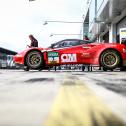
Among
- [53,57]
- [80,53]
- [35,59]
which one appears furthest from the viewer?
[35,59]

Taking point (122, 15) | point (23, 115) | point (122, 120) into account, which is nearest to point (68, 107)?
point (23, 115)

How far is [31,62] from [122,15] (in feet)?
59.1

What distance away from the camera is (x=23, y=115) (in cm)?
337

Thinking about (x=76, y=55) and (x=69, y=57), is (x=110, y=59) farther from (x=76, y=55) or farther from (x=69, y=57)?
(x=69, y=57)

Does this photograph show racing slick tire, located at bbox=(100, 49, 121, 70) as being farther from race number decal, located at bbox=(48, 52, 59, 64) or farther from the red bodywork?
race number decal, located at bbox=(48, 52, 59, 64)

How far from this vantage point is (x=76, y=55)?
16.0 metres

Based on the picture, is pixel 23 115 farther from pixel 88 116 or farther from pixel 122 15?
pixel 122 15

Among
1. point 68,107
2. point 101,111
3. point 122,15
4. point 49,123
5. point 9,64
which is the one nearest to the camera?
point 49,123

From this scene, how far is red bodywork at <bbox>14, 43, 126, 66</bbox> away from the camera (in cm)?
1572

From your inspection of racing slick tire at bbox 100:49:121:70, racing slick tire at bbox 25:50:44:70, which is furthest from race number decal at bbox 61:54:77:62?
racing slick tire at bbox 100:49:121:70

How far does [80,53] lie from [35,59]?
187 centimetres

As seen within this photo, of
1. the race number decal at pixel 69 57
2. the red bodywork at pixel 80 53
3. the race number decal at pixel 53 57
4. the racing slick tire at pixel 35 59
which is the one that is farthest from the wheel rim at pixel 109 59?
the racing slick tire at pixel 35 59

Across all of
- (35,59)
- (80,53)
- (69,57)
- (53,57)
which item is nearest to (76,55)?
(80,53)

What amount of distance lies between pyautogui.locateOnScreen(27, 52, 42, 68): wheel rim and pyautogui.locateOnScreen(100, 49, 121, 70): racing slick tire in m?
2.52
